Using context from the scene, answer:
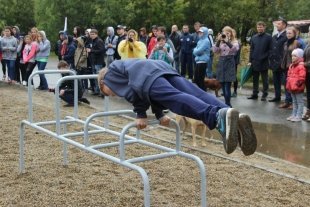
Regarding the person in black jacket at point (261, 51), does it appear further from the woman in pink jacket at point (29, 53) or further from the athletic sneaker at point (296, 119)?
the woman in pink jacket at point (29, 53)

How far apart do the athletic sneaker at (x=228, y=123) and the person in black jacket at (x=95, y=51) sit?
853 centimetres

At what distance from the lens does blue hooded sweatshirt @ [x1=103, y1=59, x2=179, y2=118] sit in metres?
3.88

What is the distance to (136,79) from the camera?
395 centimetres

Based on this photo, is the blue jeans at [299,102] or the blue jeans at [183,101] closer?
the blue jeans at [183,101]

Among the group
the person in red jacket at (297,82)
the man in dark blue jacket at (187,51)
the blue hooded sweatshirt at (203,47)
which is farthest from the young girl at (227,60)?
the man in dark blue jacket at (187,51)

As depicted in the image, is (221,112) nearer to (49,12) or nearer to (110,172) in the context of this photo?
(110,172)

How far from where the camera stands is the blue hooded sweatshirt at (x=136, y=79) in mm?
3884

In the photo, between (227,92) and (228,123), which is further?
(227,92)

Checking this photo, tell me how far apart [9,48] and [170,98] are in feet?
36.0

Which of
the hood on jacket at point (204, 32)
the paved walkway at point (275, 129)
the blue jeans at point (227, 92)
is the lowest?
the paved walkway at point (275, 129)

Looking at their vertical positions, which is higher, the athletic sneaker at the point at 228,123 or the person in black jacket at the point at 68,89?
the athletic sneaker at the point at 228,123

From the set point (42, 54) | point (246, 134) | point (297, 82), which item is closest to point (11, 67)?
point (42, 54)

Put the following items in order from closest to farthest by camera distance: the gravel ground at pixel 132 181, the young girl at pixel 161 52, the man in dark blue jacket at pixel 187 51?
the gravel ground at pixel 132 181 < the young girl at pixel 161 52 < the man in dark blue jacket at pixel 187 51

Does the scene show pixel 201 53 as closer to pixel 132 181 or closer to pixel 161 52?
pixel 161 52
